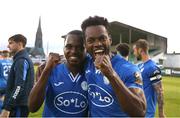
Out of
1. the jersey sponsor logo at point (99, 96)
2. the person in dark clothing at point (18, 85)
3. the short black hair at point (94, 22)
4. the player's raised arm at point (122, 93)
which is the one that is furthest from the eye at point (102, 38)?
the person in dark clothing at point (18, 85)

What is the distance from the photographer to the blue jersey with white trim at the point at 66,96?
3.39m

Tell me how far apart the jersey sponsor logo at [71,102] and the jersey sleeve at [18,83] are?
2.67 m

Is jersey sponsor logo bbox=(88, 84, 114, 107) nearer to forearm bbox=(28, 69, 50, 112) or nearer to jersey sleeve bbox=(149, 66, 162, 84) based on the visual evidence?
forearm bbox=(28, 69, 50, 112)

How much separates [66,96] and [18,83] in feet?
8.89

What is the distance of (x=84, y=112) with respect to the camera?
11.1 ft

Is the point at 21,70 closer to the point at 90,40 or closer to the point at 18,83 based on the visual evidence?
the point at 18,83

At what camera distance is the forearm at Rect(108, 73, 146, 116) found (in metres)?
2.66

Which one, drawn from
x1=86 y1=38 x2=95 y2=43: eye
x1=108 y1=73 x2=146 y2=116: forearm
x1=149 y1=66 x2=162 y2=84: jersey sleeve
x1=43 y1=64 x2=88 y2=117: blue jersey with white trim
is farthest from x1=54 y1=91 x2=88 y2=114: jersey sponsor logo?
x1=149 y1=66 x2=162 y2=84: jersey sleeve

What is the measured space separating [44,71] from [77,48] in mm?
377

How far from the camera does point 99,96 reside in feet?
9.86

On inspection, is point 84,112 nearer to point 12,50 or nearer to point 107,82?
point 107,82

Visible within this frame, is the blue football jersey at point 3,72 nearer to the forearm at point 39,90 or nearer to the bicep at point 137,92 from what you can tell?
the forearm at point 39,90

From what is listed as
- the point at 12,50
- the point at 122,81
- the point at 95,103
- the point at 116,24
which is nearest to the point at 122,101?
the point at 122,81

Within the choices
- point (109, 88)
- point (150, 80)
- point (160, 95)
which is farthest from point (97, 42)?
point (160, 95)
